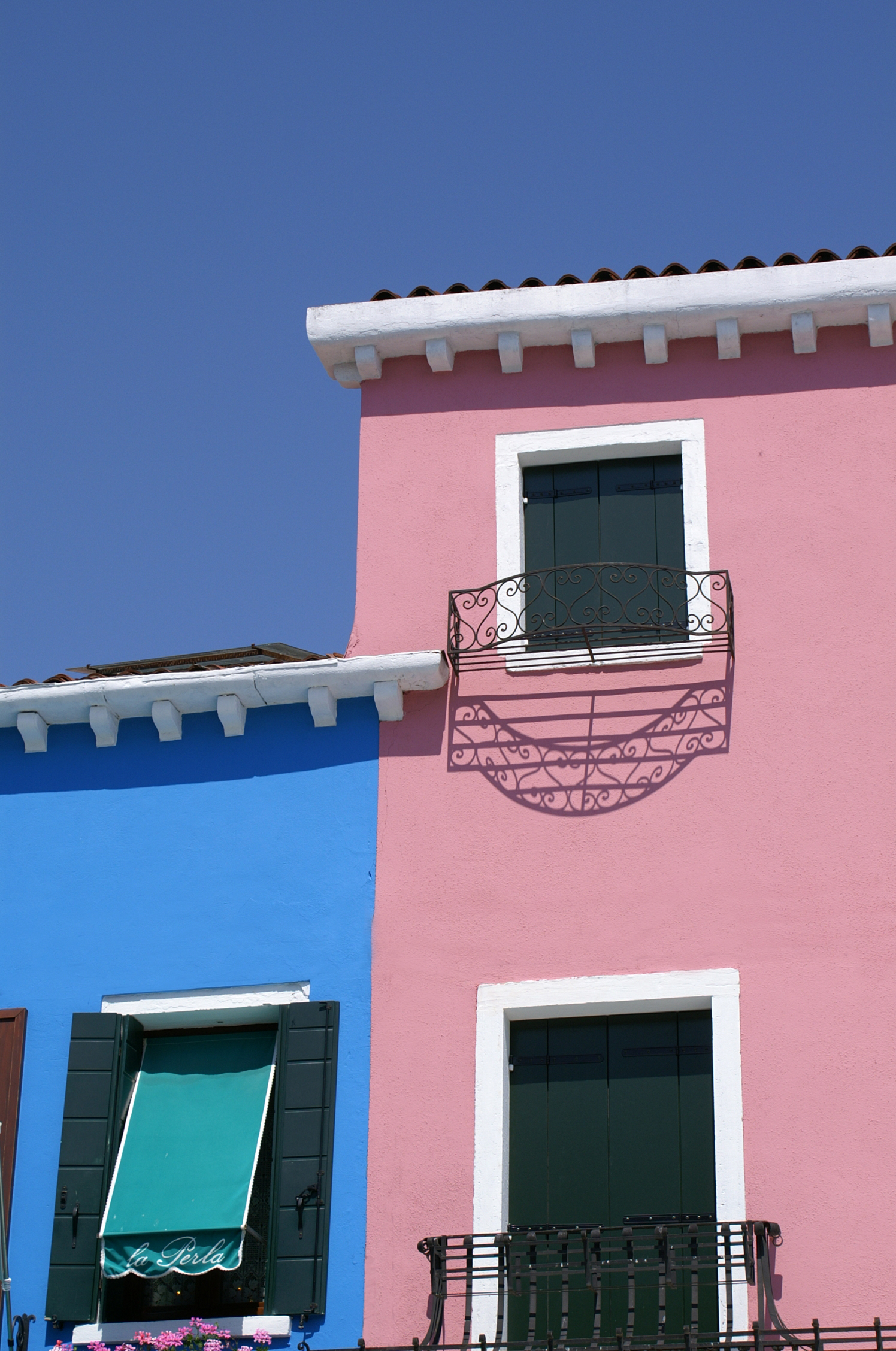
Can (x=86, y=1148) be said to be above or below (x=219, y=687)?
below

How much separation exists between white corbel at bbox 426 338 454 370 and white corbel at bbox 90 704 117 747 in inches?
109

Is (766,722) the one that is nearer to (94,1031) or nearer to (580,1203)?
(580,1203)

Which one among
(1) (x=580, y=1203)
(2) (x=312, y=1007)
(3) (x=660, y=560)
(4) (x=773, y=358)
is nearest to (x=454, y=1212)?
(1) (x=580, y=1203)

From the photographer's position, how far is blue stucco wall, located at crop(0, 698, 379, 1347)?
9.59m

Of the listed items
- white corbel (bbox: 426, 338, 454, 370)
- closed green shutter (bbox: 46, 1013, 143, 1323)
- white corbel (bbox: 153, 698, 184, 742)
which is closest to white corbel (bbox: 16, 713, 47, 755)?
white corbel (bbox: 153, 698, 184, 742)

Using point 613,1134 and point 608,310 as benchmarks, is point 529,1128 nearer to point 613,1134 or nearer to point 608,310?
point 613,1134

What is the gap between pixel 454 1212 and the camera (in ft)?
29.5

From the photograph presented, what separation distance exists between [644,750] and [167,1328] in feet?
12.2

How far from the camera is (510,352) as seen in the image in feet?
36.0

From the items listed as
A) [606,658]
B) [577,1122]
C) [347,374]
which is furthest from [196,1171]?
[347,374]

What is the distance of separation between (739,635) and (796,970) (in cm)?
186

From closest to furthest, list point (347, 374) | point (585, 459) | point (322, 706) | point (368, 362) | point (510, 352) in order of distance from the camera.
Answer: point (322, 706) < point (585, 459) < point (510, 352) < point (368, 362) < point (347, 374)

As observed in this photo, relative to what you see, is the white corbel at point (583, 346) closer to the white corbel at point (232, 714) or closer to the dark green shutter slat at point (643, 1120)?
the white corbel at point (232, 714)

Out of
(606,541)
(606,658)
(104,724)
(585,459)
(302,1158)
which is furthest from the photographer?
(585,459)
